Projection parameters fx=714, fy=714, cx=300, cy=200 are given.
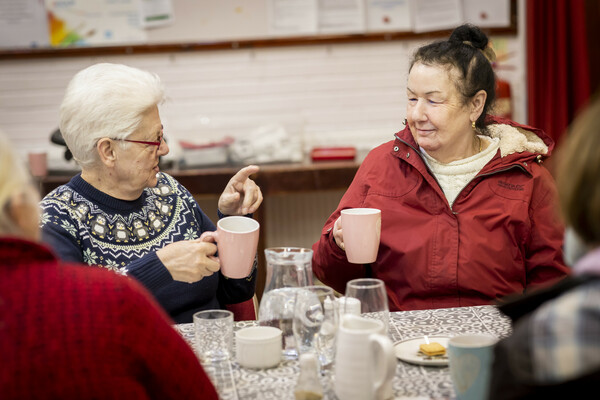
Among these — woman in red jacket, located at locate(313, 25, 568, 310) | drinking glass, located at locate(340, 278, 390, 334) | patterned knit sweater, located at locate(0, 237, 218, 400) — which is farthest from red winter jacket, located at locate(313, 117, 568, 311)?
patterned knit sweater, located at locate(0, 237, 218, 400)

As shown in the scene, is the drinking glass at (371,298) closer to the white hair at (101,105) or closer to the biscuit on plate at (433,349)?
the biscuit on plate at (433,349)

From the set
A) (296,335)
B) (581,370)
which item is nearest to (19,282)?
(296,335)

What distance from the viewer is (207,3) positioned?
173 inches

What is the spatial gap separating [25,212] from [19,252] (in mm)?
65

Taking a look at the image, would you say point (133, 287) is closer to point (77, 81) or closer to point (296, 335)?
point (296, 335)

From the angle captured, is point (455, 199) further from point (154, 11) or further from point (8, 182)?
point (154, 11)

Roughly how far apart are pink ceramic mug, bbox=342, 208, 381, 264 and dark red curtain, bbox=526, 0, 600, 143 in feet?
9.05

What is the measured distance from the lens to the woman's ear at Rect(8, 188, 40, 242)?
1106 millimetres

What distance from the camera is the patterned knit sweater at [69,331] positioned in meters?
1.08

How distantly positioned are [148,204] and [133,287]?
106cm

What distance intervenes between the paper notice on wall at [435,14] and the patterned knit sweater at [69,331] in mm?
3701

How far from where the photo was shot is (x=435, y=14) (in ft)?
14.8

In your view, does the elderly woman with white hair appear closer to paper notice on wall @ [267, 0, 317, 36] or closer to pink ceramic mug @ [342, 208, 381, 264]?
pink ceramic mug @ [342, 208, 381, 264]

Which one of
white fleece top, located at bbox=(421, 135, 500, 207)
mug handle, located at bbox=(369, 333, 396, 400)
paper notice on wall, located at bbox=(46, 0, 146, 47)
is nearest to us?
mug handle, located at bbox=(369, 333, 396, 400)
